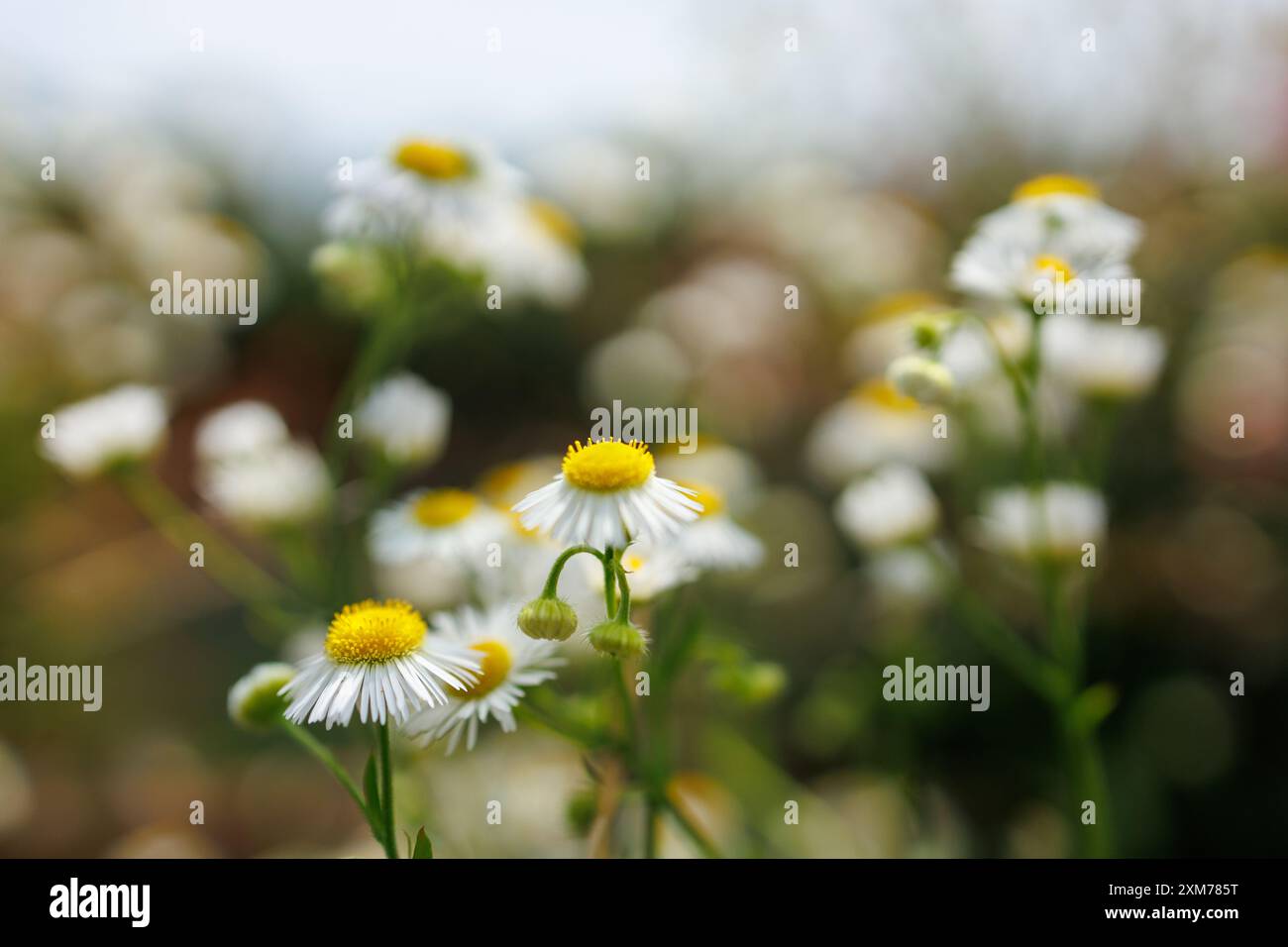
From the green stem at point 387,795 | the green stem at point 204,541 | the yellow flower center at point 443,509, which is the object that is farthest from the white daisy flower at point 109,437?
the green stem at point 387,795

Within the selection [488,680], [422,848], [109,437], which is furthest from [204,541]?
[422,848]

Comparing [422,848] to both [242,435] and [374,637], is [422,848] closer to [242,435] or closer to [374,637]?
[374,637]

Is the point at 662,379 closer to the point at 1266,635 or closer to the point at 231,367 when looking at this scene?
the point at 1266,635

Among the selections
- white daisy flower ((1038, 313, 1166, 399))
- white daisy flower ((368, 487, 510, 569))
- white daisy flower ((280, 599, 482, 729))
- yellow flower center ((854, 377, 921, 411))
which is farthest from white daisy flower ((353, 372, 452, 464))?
white daisy flower ((1038, 313, 1166, 399))

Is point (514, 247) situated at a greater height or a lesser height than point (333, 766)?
greater

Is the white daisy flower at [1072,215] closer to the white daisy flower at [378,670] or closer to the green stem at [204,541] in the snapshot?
the white daisy flower at [378,670]
